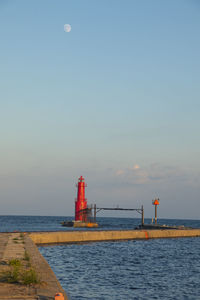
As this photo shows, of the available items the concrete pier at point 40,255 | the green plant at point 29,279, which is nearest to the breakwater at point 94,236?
the concrete pier at point 40,255

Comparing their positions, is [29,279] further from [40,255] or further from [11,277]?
[40,255]

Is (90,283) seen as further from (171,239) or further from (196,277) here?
(171,239)

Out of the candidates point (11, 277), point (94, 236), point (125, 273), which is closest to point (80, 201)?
point (94, 236)

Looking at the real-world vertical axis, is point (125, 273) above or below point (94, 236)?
below

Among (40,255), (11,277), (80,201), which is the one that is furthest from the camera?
(80,201)

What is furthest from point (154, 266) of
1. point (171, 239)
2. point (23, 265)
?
point (171, 239)

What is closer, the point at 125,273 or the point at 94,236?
the point at 125,273

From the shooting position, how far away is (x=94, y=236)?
46469 millimetres

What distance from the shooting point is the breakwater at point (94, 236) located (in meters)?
41.5

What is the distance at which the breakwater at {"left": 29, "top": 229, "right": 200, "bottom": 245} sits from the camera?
41.5m

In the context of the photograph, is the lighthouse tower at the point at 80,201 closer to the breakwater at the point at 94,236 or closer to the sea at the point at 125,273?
the breakwater at the point at 94,236

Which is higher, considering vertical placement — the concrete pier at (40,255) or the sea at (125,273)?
the concrete pier at (40,255)

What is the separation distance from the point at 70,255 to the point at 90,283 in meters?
12.4

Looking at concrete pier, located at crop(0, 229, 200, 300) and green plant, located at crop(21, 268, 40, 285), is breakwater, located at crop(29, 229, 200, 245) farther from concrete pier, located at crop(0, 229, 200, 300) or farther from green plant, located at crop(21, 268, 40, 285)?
green plant, located at crop(21, 268, 40, 285)
